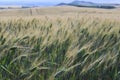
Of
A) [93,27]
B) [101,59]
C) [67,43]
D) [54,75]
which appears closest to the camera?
[54,75]

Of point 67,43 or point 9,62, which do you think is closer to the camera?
point 9,62

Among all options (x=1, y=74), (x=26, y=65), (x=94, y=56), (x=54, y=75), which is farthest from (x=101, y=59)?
(x=1, y=74)

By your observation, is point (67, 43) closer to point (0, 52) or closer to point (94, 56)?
point (94, 56)

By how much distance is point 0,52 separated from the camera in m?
2.82

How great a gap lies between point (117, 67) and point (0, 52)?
93 centimetres

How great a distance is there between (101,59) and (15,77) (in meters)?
0.67

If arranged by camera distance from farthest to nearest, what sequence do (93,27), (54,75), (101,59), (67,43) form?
(93,27) → (67,43) → (101,59) → (54,75)

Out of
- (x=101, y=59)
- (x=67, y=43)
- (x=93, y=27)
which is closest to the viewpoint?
(x=101, y=59)

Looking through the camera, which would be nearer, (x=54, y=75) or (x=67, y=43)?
(x=54, y=75)

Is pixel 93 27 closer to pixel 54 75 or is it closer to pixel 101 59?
pixel 101 59

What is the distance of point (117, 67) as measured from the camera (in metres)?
2.77

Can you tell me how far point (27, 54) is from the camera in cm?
279

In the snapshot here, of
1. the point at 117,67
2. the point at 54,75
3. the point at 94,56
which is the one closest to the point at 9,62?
the point at 54,75

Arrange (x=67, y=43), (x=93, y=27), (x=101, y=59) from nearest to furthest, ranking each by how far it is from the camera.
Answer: (x=101, y=59) → (x=67, y=43) → (x=93, y=27)
